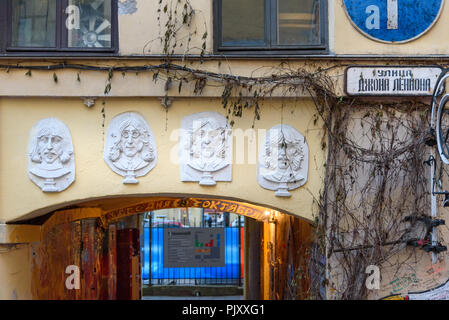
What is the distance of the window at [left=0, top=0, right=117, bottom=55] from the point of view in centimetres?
698

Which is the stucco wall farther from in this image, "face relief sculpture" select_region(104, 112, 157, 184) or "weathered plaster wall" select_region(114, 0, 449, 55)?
"weathered plaster wall" select_region(114, 0, 449, 55)

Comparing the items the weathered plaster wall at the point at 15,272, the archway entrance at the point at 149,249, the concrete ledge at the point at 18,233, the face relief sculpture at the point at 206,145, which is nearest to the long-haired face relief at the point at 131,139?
the face relief sculpture at the point at 206,145

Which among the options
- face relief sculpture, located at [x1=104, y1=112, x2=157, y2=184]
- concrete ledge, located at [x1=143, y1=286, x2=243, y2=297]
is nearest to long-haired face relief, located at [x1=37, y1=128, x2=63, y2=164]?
face relief sculpture, located at [x1=104, y1=112, x2=157, y2=184]

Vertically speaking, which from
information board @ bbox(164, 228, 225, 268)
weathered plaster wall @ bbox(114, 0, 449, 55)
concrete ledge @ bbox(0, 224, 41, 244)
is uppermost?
weathered plaster wall @ bbox(114, 0, 449, 55)

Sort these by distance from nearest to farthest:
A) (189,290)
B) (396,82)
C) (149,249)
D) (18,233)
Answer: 1. (396,82)
2. (18,233)
3. (149,249)
4. (189,290)

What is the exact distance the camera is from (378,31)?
22.6 feet

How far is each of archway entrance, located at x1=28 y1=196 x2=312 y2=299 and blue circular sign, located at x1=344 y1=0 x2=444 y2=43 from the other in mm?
2508

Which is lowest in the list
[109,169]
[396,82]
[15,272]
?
[15,272]

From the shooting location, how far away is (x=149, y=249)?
56.6 feet

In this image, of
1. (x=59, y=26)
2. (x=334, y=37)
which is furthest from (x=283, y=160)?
(x=59, y=26)

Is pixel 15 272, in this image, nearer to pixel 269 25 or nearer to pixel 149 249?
pixel 269 25

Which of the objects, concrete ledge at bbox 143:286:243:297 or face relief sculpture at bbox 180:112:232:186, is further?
concrete ledge at bbox 143:286:243:297

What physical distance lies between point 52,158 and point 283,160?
8.63 ft
